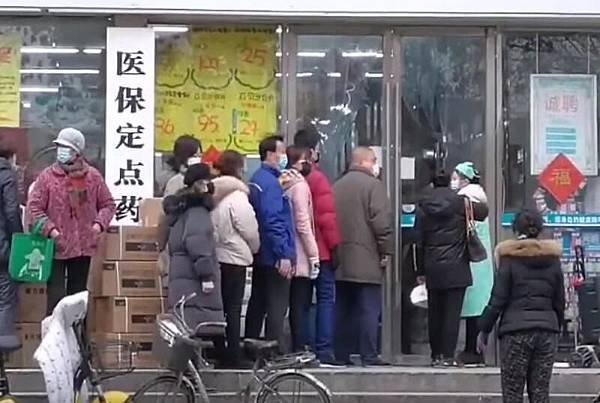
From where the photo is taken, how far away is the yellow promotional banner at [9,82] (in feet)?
40.9

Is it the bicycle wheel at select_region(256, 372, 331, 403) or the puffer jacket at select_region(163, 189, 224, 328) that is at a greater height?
the puffer jacket at select_region(163, 189, 224, 328)

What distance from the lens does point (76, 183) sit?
11117 mm

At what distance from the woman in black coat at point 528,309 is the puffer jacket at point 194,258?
228 cm

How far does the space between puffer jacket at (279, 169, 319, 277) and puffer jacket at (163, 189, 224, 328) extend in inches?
37.0

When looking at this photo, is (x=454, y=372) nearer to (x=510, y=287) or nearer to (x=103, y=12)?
(x=510, y=287)

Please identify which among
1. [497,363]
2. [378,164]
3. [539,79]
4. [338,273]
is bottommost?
[497,363]

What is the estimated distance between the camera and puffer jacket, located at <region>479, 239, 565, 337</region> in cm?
988

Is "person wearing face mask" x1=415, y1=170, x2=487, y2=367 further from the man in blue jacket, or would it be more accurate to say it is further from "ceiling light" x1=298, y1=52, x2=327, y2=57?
"ceiling light" x1=298, y1=52, x2=327, y2=57

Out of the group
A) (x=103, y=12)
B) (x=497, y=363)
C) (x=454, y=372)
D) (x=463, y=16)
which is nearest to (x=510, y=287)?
(x=454, y=372)

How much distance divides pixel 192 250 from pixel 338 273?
1.73 m

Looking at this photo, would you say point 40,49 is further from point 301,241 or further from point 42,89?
point 301,241

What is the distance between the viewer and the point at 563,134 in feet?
42.1

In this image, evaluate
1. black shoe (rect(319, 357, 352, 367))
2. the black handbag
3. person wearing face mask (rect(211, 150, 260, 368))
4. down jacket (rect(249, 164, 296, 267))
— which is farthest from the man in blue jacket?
the black handbag

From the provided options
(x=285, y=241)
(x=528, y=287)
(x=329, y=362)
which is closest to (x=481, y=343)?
(x=329, y=362)
